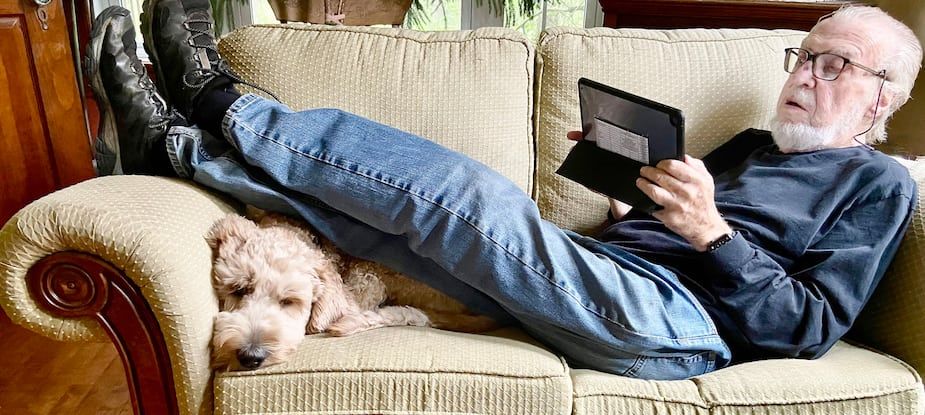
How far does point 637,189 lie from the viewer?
114cm

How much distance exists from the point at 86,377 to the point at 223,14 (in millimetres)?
1601

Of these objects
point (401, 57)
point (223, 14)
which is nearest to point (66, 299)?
point (401, 57)

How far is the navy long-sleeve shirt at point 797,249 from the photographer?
1.15m

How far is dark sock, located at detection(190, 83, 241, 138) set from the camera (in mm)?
1293

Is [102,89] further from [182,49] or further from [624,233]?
[624,233]

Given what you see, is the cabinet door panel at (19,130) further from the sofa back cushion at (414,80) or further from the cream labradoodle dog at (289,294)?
the cream labradoodle dog at (289,294)

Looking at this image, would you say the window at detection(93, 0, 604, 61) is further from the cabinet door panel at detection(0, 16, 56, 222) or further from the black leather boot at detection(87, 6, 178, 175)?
the black leather boot at detection(87, 6, 178, 175)

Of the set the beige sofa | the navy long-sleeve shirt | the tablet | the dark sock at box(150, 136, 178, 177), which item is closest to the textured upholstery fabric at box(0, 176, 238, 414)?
the beige sofa

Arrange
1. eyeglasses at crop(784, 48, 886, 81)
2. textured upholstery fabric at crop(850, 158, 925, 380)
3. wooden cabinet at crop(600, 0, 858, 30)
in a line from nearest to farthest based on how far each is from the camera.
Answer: textured upholstery fabric at crop(850, 158, 925, 380) < eyeglasses at crop(784, 48, 886, 81) < wooden cabinet at crop(600, 0, 858, 30)

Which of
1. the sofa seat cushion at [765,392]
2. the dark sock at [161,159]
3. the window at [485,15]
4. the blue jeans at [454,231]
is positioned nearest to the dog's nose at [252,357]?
the blue jeans at [454,231]

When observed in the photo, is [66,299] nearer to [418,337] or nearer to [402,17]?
[418,337]

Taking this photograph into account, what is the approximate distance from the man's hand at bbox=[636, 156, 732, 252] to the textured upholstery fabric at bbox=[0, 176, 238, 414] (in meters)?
0.76

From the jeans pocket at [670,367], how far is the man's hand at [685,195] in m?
0.21

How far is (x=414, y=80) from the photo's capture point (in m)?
1.59
